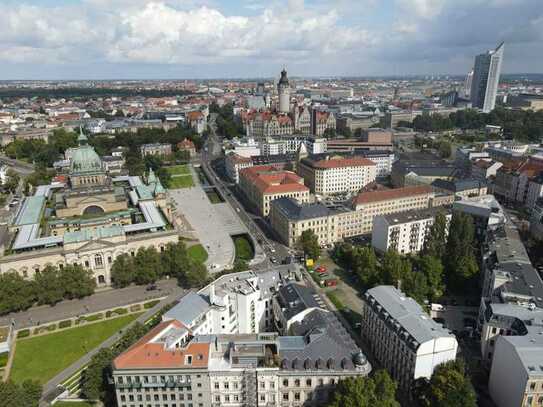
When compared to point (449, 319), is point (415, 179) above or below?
above

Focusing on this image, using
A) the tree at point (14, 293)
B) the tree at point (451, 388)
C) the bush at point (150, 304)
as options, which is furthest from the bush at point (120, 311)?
the tree at point (451, 388)

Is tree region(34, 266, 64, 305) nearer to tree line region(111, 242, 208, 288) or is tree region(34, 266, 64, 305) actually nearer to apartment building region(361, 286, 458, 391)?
Result: tree line region(111, 242, 208, 288)

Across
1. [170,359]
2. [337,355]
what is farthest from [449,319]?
[170,359]

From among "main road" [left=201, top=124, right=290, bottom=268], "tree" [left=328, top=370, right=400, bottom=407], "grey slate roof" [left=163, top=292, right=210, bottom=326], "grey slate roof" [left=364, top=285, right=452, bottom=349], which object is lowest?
"main road" [left=201, top=124, right=290, bottom=268]

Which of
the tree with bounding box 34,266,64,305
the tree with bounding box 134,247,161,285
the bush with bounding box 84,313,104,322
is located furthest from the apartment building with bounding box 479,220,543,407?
the tree with bounding box 34,266,64,305

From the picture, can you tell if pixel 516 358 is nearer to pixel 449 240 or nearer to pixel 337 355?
pixel 337 355
